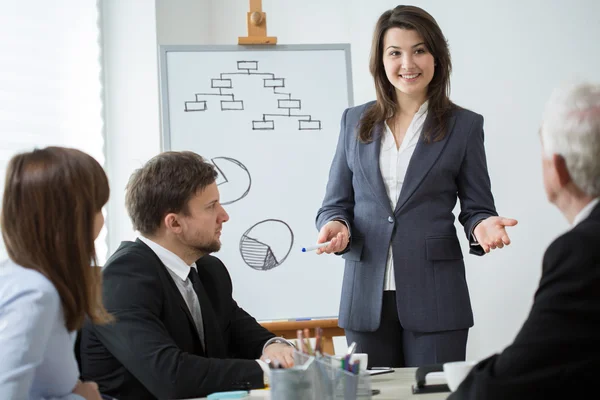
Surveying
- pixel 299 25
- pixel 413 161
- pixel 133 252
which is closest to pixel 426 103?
pixel 413 161

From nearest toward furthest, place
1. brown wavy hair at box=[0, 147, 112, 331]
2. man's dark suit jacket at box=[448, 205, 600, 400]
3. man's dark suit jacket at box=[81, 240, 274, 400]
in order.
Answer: man's dark suit jacket at box=[448, 205, 600, 400] → brown wavy hair at box=[0, 147, 112, 331] → man's dark suit jacket at box=[81, 240, 274, 400]

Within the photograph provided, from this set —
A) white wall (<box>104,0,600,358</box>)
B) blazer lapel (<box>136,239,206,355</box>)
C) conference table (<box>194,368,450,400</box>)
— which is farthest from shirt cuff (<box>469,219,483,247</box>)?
white wall (<box>104,0,600,358</box>)

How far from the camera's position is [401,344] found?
2184 millimetres

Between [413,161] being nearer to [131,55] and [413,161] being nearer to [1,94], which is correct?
[1,94]

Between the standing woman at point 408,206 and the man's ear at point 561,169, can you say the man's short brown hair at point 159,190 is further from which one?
the man's ear at point 561,169

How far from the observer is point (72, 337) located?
4.67ft

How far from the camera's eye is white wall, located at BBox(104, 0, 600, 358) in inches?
144

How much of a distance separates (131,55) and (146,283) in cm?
228

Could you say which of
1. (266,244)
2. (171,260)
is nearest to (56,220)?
(171,260)

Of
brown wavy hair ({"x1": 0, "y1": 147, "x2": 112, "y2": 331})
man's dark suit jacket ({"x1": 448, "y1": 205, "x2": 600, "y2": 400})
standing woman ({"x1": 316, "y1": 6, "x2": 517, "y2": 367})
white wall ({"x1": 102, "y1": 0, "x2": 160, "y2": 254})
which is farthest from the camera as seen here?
white wall ({"x1": 102, "y1": 0, "x2": 160, "y2": 254})

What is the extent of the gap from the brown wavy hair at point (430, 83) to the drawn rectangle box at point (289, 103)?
95 centimetres

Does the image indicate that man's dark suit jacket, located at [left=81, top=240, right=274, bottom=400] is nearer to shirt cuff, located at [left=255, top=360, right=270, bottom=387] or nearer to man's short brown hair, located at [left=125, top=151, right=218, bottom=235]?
shirt cuff, located at [left=255, top=360, right=270, bottom=387]

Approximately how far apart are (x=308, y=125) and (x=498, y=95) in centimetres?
112

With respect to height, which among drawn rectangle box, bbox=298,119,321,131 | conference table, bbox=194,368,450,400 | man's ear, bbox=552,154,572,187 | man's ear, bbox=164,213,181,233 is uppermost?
drawn rectangle box, bbox=298,119,321,131
